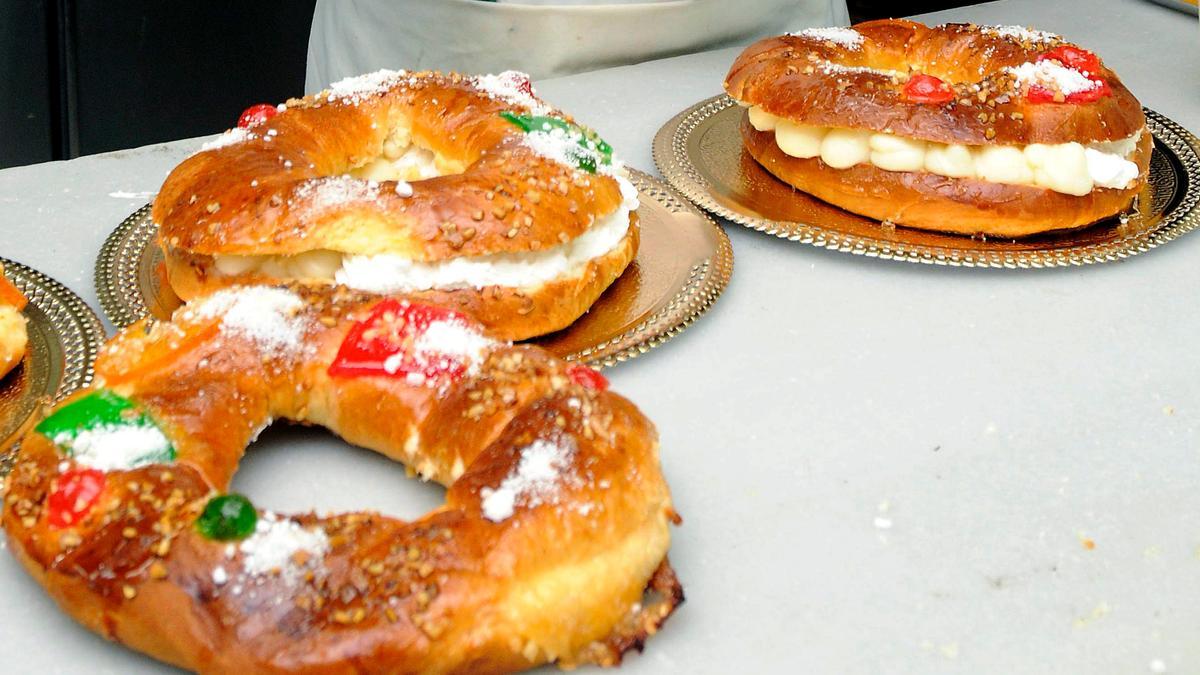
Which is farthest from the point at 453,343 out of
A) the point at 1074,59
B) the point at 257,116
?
the point at 1074,59

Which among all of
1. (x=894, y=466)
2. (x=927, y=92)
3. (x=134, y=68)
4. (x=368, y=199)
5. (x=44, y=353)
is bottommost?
(x=134, y=68)

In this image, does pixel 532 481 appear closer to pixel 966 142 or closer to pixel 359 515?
pixel 359 515

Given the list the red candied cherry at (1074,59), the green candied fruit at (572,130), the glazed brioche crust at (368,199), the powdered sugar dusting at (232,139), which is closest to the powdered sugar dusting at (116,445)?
the glazed brioche crust at (368,199)

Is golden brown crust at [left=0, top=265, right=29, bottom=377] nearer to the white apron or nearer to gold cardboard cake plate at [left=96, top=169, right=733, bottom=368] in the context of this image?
gold cardboard cake plate at [left=96, top=169, right=733, bottom=368]

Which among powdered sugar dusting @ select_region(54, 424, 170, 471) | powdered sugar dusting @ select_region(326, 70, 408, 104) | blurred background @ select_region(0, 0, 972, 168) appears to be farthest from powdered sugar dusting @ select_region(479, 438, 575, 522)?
blurred background @ select_region(0, 0, 972, 168)

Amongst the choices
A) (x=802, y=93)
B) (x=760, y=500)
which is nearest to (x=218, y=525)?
(x=760, y=500)

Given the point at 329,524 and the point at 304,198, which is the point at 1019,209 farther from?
the point at 329,524

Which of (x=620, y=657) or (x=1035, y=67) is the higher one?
(x=1035, y=67)
